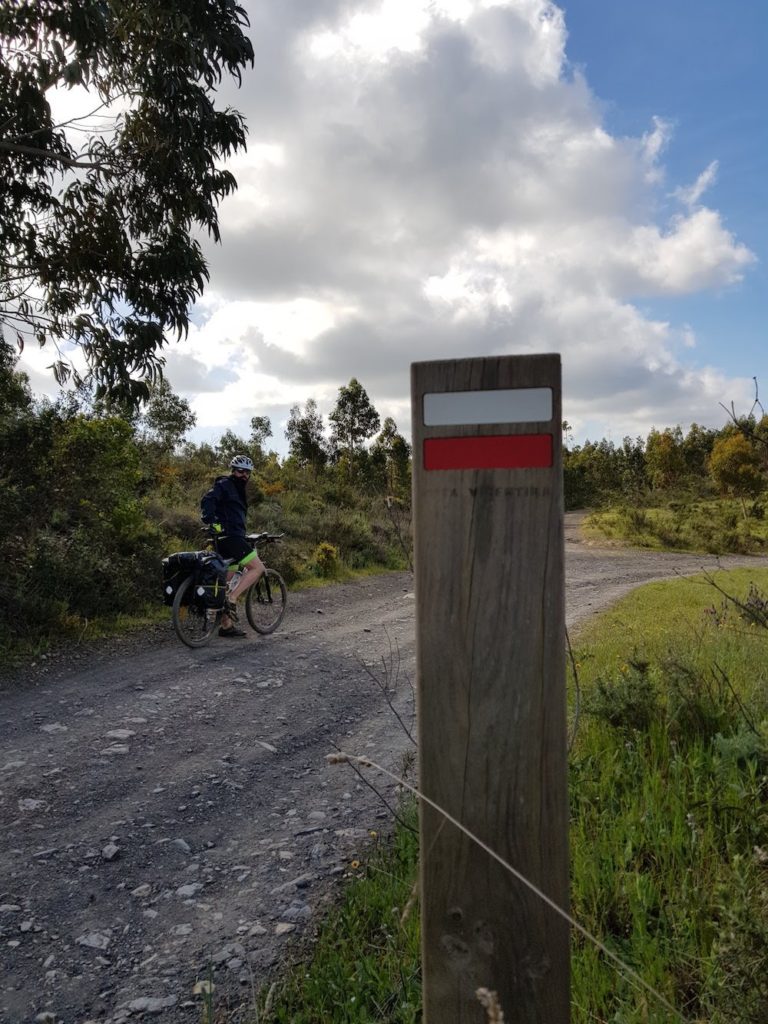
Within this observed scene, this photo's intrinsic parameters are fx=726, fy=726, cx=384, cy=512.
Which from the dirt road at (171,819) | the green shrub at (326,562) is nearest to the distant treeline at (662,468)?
the green shrub at (326,562)

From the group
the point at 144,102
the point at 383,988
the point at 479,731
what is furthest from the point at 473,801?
the point at 144,102

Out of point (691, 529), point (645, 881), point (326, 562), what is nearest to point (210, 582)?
point (326, 562)

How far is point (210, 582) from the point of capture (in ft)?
28.3

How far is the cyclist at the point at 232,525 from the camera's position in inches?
345

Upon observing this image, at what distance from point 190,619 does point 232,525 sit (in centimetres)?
124

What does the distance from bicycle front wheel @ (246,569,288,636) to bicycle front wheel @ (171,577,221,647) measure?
63cm

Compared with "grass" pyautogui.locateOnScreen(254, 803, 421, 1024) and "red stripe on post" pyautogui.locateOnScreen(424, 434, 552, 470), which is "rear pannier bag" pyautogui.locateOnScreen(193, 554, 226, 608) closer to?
"grass" pyautogui.locateOnScreen(254, 803, 421, 1024)

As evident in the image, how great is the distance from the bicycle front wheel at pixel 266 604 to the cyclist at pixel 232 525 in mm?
256

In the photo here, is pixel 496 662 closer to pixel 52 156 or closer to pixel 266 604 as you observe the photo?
pixel 266 604

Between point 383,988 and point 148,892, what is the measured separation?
142cm

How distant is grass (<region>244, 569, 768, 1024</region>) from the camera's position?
2.15 metres

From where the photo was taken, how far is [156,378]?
10.6m

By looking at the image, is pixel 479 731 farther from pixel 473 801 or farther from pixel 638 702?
pixel 638 702

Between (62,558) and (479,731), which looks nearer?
(479,731)
